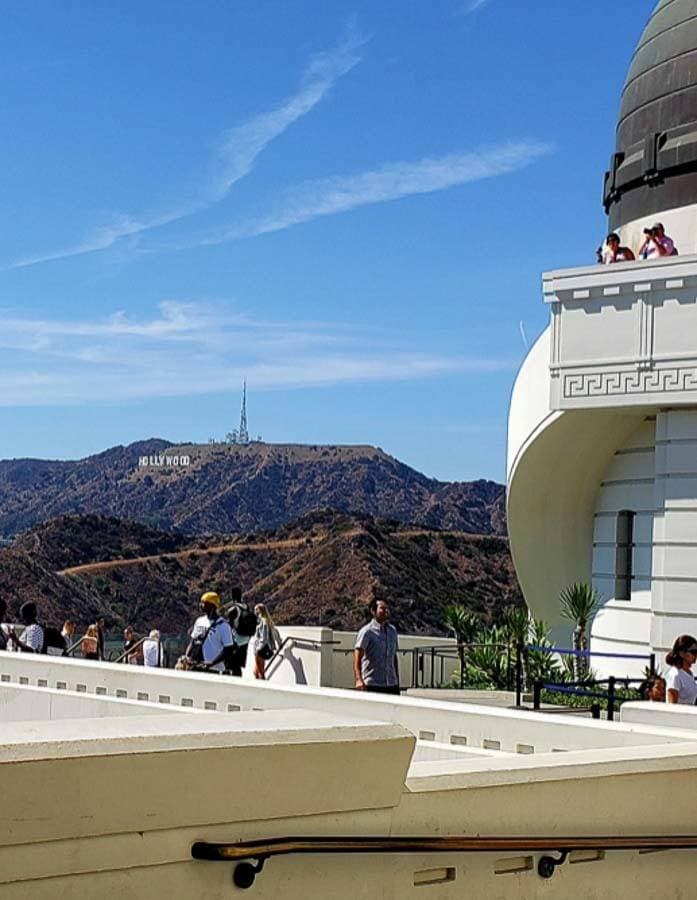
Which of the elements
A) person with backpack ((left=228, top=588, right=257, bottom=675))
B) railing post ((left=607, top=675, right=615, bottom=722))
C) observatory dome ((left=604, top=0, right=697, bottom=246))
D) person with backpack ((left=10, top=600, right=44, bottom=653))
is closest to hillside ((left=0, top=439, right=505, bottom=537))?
observatory dome ((left=604, top=0, right=697, bottom=246))

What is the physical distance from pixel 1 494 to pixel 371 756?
16446 cm

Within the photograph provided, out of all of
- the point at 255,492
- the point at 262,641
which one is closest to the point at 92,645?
the point at 262,641

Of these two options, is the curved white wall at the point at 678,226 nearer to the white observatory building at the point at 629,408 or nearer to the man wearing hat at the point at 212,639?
the white observatory building at the point at 629,408

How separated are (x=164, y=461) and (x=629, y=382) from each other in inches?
5424

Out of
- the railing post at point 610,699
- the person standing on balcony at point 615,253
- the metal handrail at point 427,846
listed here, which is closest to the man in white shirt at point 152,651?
the railing post at point 610,699

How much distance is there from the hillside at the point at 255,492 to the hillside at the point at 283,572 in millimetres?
40363

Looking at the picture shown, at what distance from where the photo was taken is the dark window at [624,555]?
18.4m

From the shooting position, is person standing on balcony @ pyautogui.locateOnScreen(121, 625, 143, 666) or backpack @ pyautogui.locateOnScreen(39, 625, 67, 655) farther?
person standing on balcony @ pyautogui.locateOnScreen(121, 625, 143, 666)

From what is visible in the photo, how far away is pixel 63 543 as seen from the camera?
7962 cm

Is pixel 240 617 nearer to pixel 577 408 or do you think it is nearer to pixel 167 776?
pixel 577 408

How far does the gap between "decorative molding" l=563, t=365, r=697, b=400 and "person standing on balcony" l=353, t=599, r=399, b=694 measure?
17.6ft

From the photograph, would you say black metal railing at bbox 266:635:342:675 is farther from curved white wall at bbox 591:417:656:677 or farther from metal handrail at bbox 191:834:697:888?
metal handrail at bbox 191:834:697:888

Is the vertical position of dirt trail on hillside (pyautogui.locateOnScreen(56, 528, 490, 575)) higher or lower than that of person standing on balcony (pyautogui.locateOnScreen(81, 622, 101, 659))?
higher

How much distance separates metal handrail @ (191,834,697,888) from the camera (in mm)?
4305
